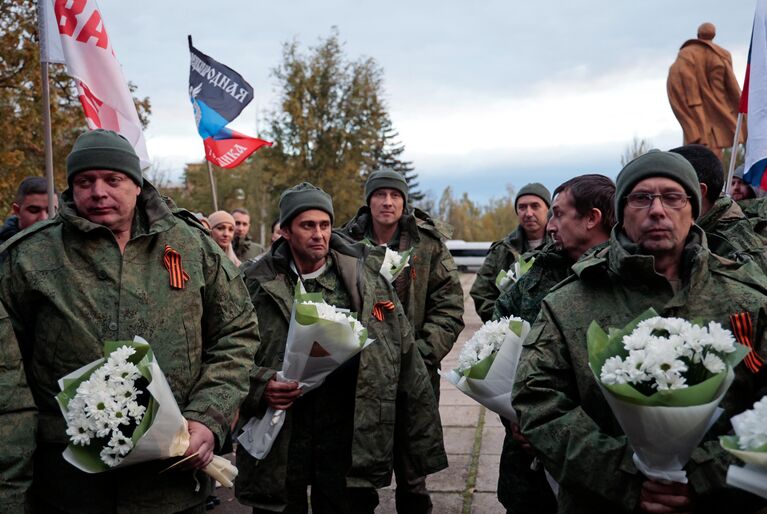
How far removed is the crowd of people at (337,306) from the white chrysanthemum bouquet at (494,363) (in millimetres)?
228

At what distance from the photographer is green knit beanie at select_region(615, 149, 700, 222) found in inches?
111

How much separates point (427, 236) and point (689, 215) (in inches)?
117

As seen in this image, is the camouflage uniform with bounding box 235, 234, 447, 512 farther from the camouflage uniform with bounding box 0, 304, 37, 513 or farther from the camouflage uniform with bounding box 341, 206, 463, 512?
the camouflage uniform with bounding box 0, 304, 37, 513

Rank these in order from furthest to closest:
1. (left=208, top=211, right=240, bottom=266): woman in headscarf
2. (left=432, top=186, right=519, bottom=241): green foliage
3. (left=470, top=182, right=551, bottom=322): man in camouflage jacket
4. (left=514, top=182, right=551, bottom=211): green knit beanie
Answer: (left=432, top=186, right=519, bottom=241): green foliage < (left=208, top=211, right=240, bottom=266): woman in headscarf < (left=514, top=182, right=551, bottom=211): green knit beanie < (left=470, top=182, right=551, bottom=322): man in camouflage jacket

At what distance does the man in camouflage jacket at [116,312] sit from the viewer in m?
3.00

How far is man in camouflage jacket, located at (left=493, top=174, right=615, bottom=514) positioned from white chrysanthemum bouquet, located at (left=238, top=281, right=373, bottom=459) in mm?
785

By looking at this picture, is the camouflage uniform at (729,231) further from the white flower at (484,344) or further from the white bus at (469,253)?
the white bus at (469,253)

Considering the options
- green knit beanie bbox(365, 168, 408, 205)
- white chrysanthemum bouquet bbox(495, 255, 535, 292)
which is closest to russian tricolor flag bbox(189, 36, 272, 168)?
green knit beanie bbox(365, 168, 408, 205)

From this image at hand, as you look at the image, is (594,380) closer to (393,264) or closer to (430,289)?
(393,264)

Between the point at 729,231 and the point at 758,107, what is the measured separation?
6.59ft

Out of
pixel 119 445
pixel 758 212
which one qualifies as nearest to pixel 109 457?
pixel 119 445

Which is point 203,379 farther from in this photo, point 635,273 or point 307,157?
point 307,157

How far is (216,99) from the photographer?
843 centimetres

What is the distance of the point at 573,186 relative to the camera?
3.75m
